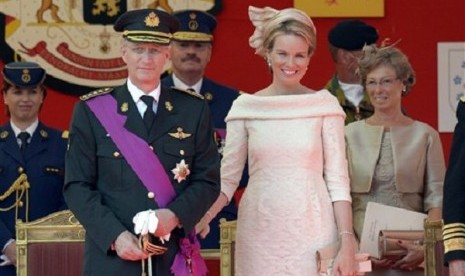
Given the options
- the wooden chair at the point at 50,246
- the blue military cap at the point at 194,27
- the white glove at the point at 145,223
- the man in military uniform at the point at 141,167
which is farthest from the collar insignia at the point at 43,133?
the white glove at the point at 145,223

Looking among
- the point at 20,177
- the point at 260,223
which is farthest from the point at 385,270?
the point at 20,177

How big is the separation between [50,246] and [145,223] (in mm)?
1715

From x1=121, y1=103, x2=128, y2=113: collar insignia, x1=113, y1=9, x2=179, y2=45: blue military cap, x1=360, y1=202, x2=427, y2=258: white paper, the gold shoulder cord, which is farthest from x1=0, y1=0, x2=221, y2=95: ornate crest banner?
x1=121, y1=103, x2=128, y2=113: collar insignia

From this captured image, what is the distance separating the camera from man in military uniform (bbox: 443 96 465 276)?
5234 mm

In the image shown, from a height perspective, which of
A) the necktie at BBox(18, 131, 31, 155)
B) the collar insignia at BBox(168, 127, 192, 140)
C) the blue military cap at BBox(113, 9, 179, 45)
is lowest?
the necktie at BBox(18, 131, 31, 155)

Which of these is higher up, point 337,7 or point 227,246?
point 337,7

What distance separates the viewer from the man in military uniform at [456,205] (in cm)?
523

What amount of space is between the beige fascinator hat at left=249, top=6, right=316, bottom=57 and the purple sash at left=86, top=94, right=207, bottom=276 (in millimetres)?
723

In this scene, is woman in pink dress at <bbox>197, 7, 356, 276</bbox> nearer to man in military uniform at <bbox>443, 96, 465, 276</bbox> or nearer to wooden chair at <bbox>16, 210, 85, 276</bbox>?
man in military uniform at <bbox>443, 96, 465, 276</bbox>

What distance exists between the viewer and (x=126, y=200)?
5.19 m

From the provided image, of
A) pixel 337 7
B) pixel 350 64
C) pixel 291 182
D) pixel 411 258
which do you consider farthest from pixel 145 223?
pixel 337 7

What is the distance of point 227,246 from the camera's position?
6328mm

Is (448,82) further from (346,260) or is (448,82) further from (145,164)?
(145,164)

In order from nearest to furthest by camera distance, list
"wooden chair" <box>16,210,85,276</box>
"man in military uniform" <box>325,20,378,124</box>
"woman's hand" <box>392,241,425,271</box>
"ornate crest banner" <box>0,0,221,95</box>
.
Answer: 1. "woman's hand" <box>392,241,425,271</box>
2. "wooden chair" <box>16,210,85,276</box>
3. "man in military uniform" <box>325,20,378,124</box>
4. "ornate crest banner" <box>0,0,221,95</box>
